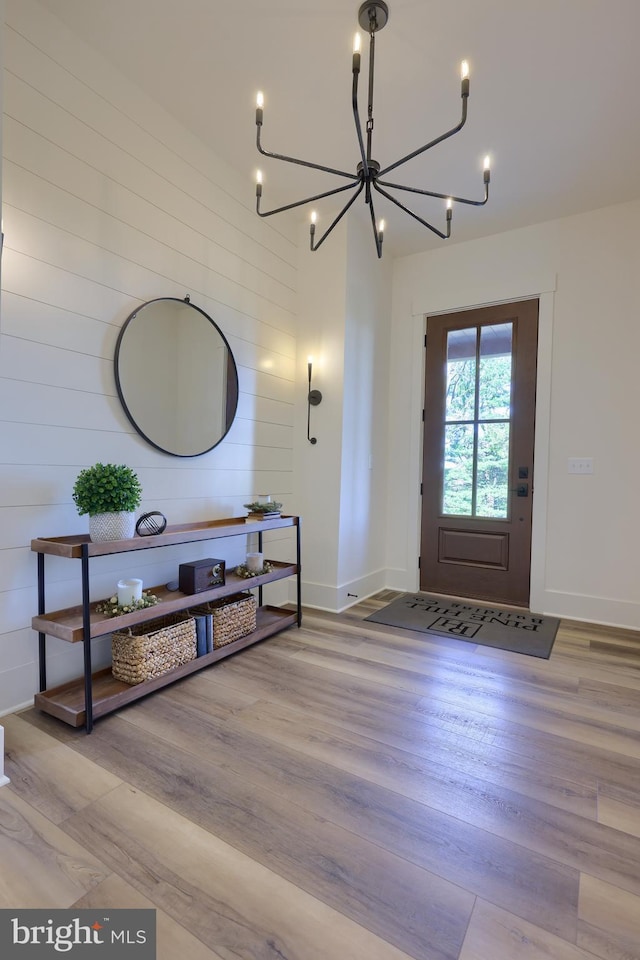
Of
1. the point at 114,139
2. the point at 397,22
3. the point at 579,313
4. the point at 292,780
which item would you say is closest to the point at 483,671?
the point at 292,780

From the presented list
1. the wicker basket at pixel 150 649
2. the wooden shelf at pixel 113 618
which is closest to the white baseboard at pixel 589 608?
the wooden shelf at pixel 113 618

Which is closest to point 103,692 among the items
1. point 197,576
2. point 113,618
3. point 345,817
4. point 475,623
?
point 113,618

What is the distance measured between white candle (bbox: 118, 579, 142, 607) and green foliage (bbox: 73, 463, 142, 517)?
35 centimetres

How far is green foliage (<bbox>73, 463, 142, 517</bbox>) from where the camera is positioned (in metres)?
1.88

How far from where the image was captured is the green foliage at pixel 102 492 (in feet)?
6.15

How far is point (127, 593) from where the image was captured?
2.03m

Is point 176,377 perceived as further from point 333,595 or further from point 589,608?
point 589,608

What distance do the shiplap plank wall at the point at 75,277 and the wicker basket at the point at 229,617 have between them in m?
0.32

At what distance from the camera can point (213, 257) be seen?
2799mm

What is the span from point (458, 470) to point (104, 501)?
285cm

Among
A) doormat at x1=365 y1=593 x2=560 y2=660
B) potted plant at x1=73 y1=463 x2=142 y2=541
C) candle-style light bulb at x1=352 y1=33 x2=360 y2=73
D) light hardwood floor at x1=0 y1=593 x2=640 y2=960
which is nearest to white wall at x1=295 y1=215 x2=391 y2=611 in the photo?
doormat at x1=365 y1=593 x2=560 y2=660

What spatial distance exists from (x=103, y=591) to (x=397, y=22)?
9.27ft

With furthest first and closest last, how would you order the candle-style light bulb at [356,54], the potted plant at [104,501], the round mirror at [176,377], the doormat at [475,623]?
the doormat at [475,623] < the round mirror at [176,377] < the potted plant at [104,501] < the candle-style light bulb at [356,54]

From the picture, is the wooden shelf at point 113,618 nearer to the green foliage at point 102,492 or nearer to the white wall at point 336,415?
the green foliage at point 102,492
